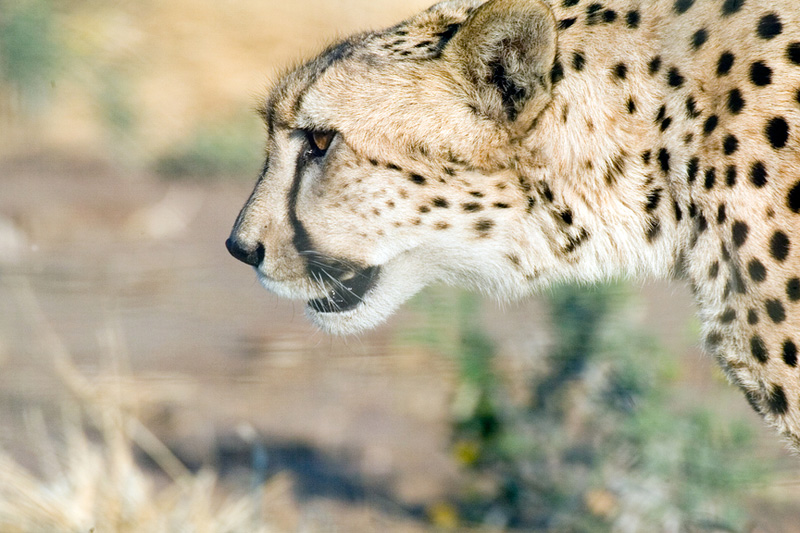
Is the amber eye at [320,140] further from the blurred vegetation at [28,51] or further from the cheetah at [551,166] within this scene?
the blurred vegetation at [28,51]

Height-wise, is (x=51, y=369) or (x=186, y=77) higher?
(x=51, y=369)

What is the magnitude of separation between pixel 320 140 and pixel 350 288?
34cm

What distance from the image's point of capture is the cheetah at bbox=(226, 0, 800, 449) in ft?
5.57

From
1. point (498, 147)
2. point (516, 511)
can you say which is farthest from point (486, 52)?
point (516, 511)

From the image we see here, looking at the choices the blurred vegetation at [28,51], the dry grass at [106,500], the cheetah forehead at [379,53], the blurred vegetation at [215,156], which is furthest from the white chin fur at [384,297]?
the blurred vegetation at [28,51]

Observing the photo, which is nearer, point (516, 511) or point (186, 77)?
point (516, 511)

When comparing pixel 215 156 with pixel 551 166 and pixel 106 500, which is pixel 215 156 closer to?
pixel 106 500

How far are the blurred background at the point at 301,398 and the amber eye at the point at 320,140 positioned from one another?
331 millimetres

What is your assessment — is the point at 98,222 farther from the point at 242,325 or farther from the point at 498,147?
the point at 498,147

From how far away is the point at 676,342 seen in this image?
10.6 ft

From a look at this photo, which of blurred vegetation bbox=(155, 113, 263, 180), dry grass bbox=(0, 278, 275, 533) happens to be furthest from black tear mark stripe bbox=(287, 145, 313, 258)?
blurred vegetation bbox=(155, 113, 263, 180)

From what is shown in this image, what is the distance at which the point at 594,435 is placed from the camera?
10.3ft

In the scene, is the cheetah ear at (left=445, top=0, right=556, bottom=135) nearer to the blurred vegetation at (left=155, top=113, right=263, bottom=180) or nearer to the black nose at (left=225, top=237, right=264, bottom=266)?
the black nose at (left=225, top=237, right=264, bottom=266)

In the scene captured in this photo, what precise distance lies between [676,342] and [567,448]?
19.7 inches
